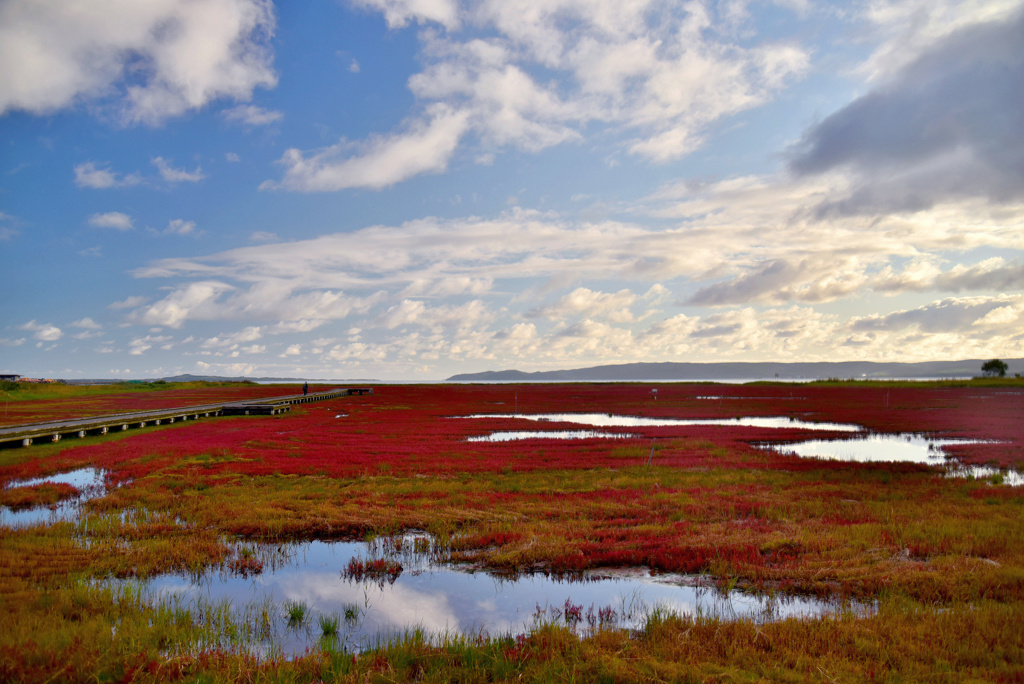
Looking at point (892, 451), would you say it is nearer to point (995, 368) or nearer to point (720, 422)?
point (720, 422)

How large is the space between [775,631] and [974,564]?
5734mm

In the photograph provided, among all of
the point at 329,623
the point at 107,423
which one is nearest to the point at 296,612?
the point at 329,623

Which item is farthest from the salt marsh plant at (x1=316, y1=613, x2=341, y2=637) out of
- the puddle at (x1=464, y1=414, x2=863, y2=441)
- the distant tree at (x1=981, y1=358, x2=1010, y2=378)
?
the distant tree at (x1=981, y1=358, x2=1010, y2=378)

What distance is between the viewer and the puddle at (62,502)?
14.0 metres

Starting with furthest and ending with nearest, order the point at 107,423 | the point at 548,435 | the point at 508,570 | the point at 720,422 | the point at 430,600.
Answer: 1. the point at 720,422
2. the point at 548,435
3. the point at 107,423
4. the point at 508,570
5. the point at 430,600

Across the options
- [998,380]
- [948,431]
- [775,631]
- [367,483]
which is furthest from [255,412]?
[998,380]

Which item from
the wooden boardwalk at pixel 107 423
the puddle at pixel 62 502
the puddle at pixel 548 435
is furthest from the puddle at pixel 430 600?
the wooden boardwalk at pixel 107 423

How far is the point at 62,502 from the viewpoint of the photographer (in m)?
16.1

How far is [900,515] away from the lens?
14.0m

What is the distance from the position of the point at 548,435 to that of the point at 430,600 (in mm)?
26201

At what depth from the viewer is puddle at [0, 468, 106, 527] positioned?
551 inches

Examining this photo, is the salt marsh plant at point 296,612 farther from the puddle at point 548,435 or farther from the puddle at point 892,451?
the puddle at point 548,435

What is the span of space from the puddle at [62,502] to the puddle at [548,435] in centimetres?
1838

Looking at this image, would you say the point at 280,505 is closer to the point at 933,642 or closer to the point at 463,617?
the point at 463,617
